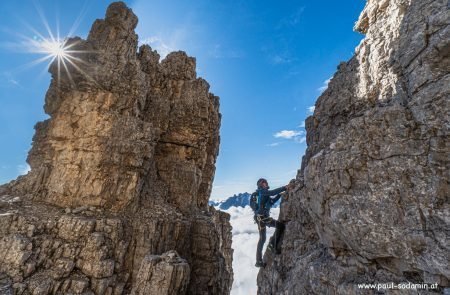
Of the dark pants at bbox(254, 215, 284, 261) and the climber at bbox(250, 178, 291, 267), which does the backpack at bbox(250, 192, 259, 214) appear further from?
the dark pants at bbox(254, 215, 284, 261)

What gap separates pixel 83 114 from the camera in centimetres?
3075

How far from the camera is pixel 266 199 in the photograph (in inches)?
703

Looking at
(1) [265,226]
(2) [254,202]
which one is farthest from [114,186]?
(1) [265,226]

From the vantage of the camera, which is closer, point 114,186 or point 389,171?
point 389,171

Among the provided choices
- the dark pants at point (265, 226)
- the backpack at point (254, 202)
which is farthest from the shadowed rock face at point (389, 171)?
the backpack at point (254, 202)

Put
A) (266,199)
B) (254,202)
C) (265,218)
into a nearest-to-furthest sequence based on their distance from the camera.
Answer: (265,218), (266,199), (254,202)

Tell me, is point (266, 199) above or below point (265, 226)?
above

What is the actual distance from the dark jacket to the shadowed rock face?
4009 millimetres

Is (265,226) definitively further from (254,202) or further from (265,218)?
(254,202)

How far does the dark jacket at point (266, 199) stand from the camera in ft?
58.1

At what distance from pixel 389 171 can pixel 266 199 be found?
965cm

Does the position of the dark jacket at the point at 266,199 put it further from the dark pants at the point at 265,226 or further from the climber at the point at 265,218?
Result: the dark pants at the point at 265,226

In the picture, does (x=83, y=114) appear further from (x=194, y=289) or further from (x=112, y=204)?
(x=194, y=289)

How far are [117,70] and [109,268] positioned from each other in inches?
989
